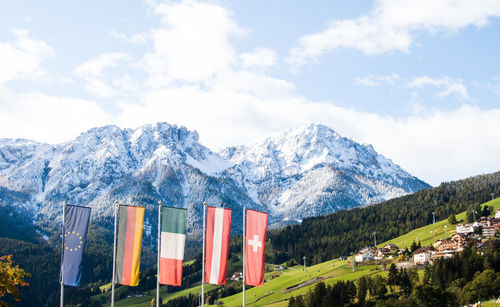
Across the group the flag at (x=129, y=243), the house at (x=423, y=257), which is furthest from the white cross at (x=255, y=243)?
the house at (x=423, y=257)

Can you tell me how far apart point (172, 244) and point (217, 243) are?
5144 mm

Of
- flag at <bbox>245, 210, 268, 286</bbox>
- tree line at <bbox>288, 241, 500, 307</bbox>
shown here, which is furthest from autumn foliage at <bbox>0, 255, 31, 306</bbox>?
tree line at <bbox>288, 241, 500, 307</bbox>

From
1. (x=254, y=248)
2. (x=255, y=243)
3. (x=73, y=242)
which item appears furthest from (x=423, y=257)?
(x=73, y=242)

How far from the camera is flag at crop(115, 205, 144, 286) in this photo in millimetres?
58031

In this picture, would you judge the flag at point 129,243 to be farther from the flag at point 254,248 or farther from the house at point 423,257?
the house at point 423,257

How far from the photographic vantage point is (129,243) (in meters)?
58.2

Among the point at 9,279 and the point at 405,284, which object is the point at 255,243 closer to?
the point at 9,279

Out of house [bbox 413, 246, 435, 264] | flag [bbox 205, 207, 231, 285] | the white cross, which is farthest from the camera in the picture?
house [bbox 413, 246, 435, 264]

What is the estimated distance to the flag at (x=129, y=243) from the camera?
58031mm

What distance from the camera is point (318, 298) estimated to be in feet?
519

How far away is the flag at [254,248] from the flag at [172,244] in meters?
7.31

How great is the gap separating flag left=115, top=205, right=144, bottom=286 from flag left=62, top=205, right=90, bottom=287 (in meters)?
4.23

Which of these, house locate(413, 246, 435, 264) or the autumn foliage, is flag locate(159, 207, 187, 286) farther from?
house locate(413, 246, 435, 264)

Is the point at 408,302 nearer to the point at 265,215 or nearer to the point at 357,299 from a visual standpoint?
the point at 357,299
